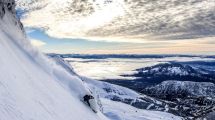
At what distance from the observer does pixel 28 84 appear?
27.5m

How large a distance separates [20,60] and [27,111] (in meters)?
11.8

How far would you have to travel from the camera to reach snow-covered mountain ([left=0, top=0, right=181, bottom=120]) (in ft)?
70.2

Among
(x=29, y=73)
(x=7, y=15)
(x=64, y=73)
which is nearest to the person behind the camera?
(x=29, y=73)

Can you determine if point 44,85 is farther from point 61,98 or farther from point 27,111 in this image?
point 27,111

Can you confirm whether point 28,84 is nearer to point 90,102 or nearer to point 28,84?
point 28,84

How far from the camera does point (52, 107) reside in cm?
2755

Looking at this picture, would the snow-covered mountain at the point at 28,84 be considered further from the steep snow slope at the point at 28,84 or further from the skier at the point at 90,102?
the skier at the point at 90,102

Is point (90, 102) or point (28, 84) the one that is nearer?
point (28, 84)

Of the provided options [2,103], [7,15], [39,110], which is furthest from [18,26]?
[2,103]

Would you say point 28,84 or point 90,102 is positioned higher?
point 28,84

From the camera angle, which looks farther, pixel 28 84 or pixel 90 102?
pixel 90 102

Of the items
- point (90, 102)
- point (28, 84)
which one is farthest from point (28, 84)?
point (90, 102)

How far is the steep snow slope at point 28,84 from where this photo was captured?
21347 millimetres

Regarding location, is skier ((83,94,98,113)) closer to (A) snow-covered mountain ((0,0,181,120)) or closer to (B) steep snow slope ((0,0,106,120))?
(A) snow-covered mountain ((0,0,181,120))
